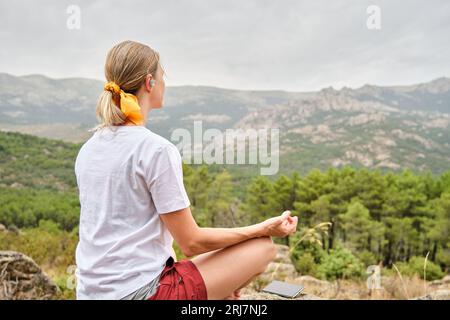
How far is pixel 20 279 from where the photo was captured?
304 centimetres

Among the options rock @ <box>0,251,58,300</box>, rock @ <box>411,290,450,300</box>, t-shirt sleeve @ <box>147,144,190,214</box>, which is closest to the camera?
t-shirt sleeve @ <box>147,144,190,214</box>

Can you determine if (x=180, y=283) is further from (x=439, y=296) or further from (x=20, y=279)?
(x=20, y=279)

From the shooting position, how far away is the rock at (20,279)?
9.59 ft

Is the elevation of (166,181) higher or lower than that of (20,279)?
higher

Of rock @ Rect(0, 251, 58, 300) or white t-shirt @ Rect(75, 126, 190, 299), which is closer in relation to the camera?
white t-shirt @ Rect(75, 126, 190, 299)

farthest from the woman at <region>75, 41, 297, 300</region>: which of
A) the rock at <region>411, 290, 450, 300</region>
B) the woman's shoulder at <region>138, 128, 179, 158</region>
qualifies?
the rock at <region>411, 290, 450, 300</region>

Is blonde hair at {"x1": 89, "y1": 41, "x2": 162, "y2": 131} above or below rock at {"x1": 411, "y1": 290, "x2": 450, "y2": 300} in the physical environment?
above

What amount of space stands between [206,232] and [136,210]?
0.25 meters

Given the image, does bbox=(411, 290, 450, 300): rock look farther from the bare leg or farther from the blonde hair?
the blonde hair

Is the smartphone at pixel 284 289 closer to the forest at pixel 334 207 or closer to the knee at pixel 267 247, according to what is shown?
the knee at pixel 267 247

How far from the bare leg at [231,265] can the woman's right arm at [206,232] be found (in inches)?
1.5

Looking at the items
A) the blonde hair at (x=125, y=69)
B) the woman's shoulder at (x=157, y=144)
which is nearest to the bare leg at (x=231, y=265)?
the woman's shoulder at (x=157, y=144)

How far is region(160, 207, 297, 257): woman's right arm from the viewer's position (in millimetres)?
1303

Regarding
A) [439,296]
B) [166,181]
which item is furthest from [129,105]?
[439,296]
